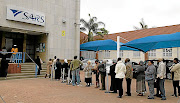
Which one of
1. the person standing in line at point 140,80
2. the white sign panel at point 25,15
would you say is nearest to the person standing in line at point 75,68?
the person standing in line at point 140,80

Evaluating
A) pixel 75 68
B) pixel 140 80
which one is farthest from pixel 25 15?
pixel 140 80

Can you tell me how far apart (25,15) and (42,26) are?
1957mm

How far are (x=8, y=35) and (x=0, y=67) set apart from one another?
268 inches

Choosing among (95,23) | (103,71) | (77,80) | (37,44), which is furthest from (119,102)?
(95,23)

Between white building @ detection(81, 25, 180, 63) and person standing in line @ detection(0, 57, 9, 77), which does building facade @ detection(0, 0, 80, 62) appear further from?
white building @ detection(81, 25, 180, 63)

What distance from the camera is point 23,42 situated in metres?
17.6

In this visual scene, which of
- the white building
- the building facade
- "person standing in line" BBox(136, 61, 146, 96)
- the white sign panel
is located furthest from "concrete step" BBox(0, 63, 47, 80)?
the white building

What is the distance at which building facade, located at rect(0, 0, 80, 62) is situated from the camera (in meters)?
13.7

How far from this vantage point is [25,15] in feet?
46.6

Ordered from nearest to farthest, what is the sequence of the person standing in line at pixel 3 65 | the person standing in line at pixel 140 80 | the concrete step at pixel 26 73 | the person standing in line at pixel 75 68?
1. the person standing in line at pixel 140 80
2. the person standing in line at pixel 75 68
3. the person standing in line at pixel 3 65
4. the concrete step at pixel 26 73

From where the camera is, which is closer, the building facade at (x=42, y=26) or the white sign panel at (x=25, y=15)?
the white sign panel at (x=25, y=15)

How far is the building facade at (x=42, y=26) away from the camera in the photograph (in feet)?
45.1

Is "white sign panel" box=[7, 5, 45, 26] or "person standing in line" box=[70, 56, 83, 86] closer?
"person standing in line" box=[70, 56, 83, 86]

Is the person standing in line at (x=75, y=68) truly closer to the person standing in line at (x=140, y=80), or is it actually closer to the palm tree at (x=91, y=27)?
the person standing in line at (x=140, y=80)
